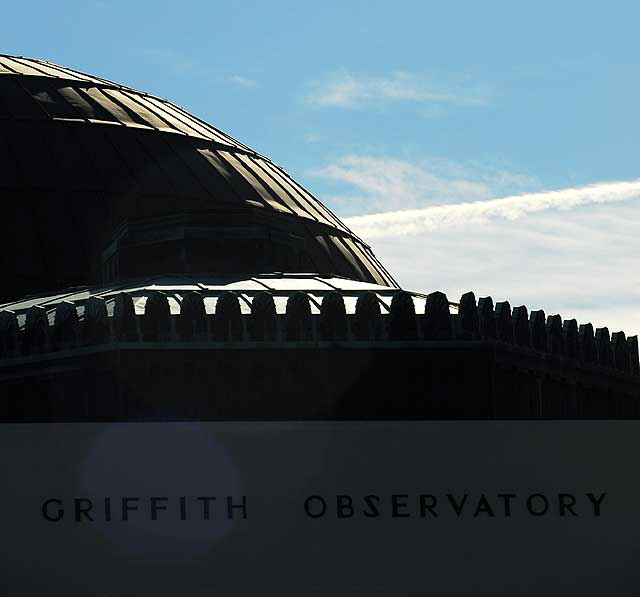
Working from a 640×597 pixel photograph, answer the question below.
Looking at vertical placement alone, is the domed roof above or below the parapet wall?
above

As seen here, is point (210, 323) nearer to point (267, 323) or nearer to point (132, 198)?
point (267, 323)

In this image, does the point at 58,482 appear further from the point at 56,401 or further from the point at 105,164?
the point at 105,164

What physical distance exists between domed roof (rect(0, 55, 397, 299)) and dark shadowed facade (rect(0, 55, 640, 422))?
2.6 inches

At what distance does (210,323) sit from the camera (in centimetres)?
3322

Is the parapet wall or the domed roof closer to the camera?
the parapet wall

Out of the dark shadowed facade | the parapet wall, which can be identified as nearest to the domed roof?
the dark shadowed facade

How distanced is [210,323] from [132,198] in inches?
→ 600

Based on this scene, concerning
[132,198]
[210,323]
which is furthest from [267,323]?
[132,198]

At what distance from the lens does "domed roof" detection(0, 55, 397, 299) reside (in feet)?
139

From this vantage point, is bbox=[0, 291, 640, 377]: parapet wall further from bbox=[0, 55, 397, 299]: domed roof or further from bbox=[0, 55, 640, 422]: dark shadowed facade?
bbox=[0, 55, 397, 299]: domed roof

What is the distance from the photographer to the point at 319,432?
99.2 ft

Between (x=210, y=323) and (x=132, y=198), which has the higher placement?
(x=132, y=198)

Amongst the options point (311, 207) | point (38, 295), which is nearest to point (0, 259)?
point (38, 295)

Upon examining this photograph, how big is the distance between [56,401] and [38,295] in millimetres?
8468
